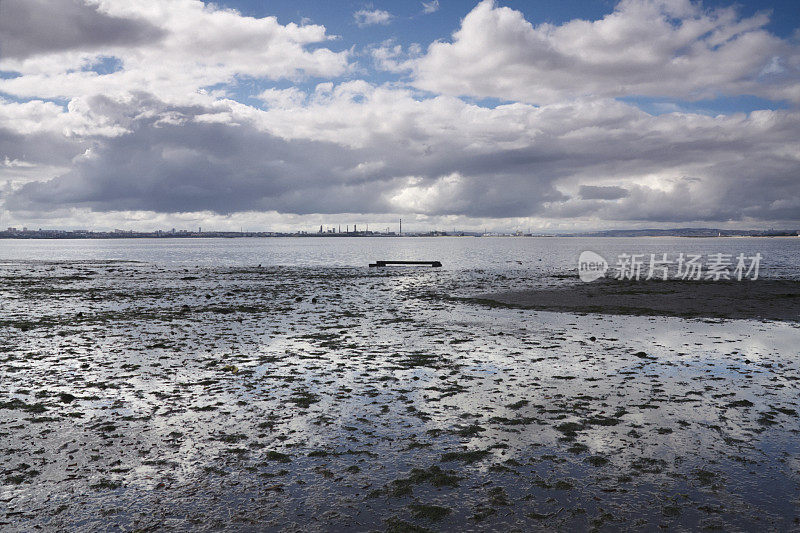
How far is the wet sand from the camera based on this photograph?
2834 centimetres

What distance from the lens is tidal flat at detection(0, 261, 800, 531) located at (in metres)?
7.09

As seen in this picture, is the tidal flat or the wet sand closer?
the tidal flat

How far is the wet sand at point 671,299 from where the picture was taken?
28.3m

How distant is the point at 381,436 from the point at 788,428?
25.8 feet

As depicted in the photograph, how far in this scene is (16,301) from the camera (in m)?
32.5

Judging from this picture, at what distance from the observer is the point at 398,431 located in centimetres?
1007

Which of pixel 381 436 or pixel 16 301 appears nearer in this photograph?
pixel 381 436

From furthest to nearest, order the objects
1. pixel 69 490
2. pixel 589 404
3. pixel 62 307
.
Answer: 1. pixel 62 307
2. pixel 589 404
3. pixel 69 490

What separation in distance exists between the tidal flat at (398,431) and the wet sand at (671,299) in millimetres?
8009

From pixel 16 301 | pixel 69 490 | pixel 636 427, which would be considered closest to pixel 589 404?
pixel 636 427

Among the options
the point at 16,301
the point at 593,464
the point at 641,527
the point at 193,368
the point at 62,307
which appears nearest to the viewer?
the point at 641,527

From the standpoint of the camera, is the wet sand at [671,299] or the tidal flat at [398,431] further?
the wet sand at [671,299]

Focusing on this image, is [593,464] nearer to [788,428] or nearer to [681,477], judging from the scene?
[681,477]

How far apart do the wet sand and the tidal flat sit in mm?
8009
